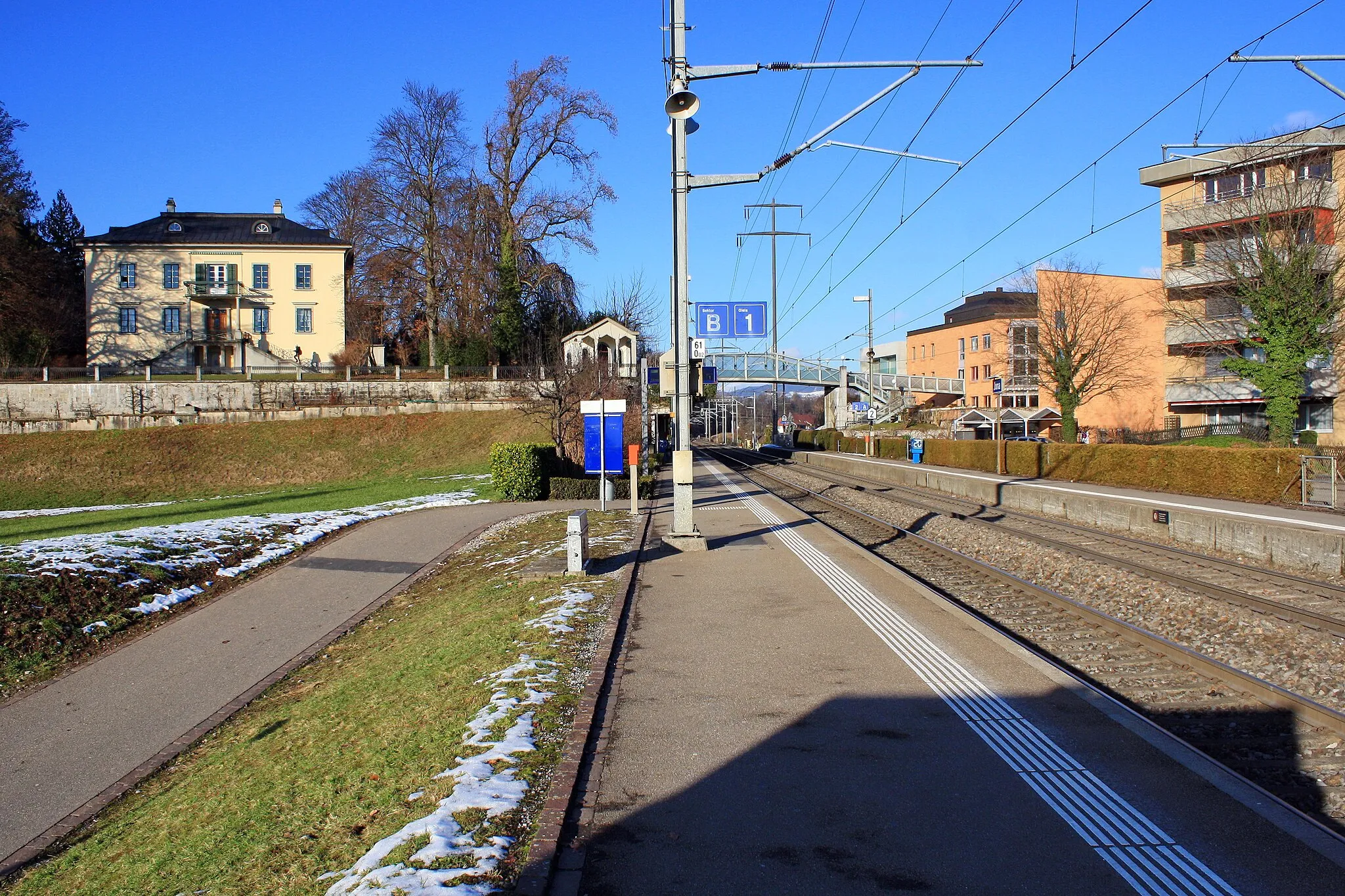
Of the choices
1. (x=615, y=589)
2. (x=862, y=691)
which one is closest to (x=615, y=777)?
(x=862, y=691)

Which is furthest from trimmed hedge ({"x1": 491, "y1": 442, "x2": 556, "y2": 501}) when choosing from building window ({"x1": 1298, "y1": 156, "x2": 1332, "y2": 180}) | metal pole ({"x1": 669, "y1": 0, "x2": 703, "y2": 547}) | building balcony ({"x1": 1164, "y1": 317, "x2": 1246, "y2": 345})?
building window ({"x1": 1298, "y1": 156, "x2": 1332, "y2": 180})

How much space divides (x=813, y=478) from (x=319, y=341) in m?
38.3

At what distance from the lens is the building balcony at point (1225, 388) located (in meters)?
40.6

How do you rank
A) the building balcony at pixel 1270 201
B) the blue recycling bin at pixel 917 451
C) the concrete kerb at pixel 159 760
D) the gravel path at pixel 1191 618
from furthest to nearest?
the blue recycling bin at pixel 917 451, the building balcony at pixel 1270 201, the gravel path at pixel 1191 618, the concrete kerb at pixel 159 760

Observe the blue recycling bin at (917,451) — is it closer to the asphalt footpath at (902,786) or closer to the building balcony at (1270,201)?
the building balcony at (1270,201)

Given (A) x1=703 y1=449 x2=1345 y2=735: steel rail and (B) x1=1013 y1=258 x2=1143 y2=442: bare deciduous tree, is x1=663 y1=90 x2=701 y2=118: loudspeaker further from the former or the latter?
(B) x1=1013 y1=258 x2=1143 y2=442: bare deciduous tree

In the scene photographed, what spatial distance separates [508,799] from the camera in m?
5.01

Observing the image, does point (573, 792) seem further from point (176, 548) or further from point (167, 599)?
point (176, 548)

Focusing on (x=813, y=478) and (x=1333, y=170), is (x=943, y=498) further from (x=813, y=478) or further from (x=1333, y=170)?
(x=1333, y=170)

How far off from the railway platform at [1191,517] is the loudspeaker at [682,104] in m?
12.1

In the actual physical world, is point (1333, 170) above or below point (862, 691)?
above

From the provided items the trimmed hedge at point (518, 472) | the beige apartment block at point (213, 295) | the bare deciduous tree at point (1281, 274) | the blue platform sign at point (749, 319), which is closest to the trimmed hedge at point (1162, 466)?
the bare deciduous tree at point (1281, 274)

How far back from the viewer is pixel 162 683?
9719 millimetres

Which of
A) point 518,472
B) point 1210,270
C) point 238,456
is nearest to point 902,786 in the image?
point 518,472
